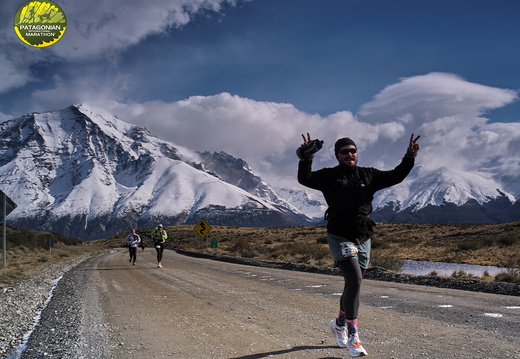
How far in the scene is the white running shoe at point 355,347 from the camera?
4695 mm

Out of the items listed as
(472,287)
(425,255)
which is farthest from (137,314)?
(425,255)

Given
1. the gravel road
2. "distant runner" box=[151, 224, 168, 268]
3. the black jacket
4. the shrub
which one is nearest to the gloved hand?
the black jacket

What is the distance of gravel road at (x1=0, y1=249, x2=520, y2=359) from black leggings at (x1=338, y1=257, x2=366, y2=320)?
1.68 feet

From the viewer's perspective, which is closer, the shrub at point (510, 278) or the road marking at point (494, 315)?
the road marking at point (494, 315)

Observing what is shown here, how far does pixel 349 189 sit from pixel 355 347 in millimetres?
1655

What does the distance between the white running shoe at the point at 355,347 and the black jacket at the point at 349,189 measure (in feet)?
3.35

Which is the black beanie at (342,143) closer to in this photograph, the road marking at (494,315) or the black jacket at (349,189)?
the black jacket at (349,189)

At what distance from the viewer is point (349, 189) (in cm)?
488

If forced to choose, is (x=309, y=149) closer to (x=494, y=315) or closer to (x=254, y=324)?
(x=254, y=324)

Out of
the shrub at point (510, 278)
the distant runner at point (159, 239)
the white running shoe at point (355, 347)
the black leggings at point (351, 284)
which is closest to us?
the white running shoe at point (355, 347)

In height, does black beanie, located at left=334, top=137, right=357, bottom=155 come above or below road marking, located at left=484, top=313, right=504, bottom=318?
above

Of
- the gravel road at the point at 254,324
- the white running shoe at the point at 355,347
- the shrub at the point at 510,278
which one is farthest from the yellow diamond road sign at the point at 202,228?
the white running shoe at the point at 355,347

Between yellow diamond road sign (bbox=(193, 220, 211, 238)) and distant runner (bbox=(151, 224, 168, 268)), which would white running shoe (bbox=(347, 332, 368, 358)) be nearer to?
distant runner (bbox=(151, 224, 168, 268))

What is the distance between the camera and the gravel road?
208 inches
